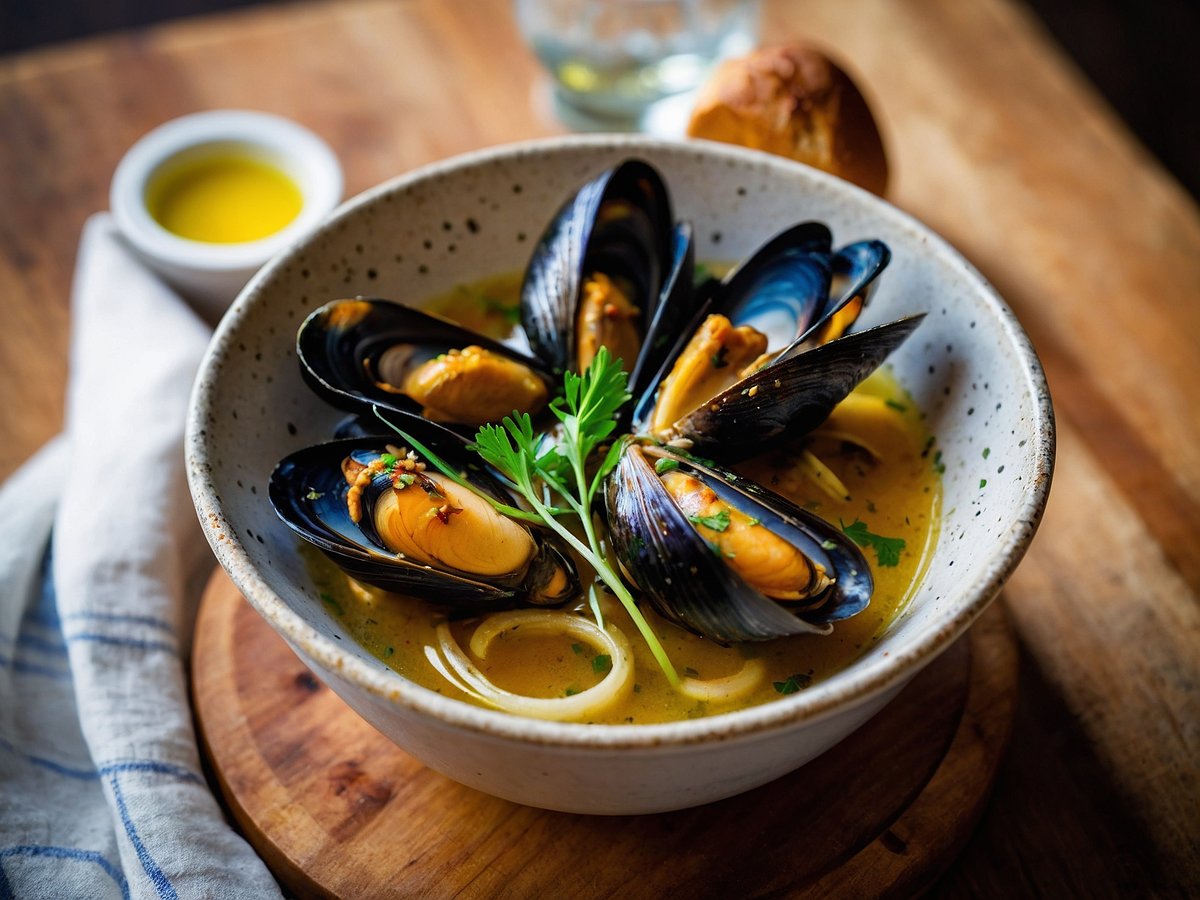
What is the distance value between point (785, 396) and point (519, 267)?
879 millimetres

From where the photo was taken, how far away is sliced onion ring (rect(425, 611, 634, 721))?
171 cm

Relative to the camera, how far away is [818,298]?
2020 millimetres

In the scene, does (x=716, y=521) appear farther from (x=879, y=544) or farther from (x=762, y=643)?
(x=879, y=544)

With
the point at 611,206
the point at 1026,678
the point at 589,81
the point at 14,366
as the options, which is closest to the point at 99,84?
the point at 14,366

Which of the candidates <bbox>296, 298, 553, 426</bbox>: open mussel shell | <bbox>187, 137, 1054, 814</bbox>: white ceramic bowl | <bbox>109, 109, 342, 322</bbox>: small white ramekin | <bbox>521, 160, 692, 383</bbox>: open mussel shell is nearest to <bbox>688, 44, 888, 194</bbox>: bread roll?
<bbox>187, 137, 1054, 814</bbox>: white ceramic bowl

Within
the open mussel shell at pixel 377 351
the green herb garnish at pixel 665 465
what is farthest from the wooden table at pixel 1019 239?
the open mussel shell at pixel 377 351

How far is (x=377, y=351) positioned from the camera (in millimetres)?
2025

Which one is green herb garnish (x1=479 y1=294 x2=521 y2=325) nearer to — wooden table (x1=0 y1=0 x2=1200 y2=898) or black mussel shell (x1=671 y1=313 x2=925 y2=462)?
black mussel shell (x1=671 y1=313 x2=925 y2=462)

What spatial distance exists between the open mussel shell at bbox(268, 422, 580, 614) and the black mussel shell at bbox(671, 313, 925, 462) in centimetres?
33

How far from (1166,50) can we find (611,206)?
4.85 meters

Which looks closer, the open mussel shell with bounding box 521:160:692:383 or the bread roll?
the open mussel shell with bounding box 521:160:692:383

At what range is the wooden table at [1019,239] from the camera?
2.06 meters

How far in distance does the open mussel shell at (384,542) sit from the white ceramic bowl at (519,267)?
0.10 meters

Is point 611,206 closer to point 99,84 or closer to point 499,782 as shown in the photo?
point 499,782
